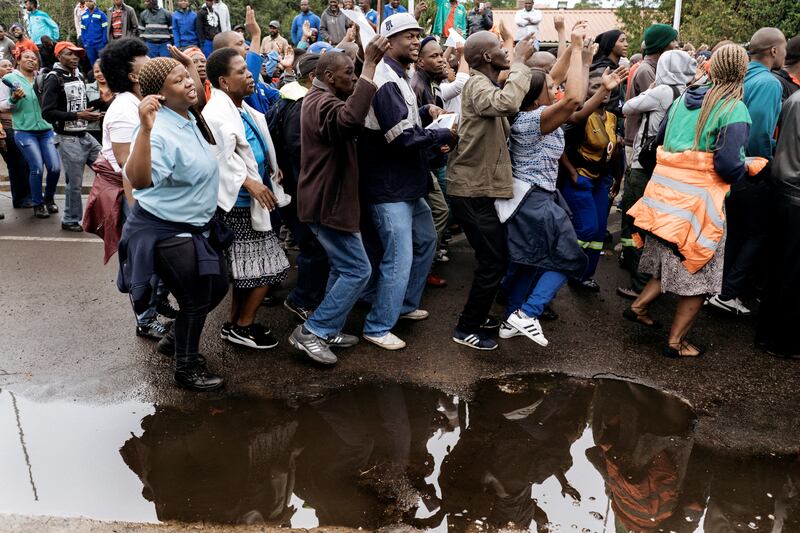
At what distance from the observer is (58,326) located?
17.3 ft

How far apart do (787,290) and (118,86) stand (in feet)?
15.6

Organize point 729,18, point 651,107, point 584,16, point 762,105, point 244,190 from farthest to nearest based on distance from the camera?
point 584,16 < point 729,18 < point 651,107 < point 762,105 < point 244,190

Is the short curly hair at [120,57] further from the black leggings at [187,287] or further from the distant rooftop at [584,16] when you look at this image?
the distant rooftop at [584,16]

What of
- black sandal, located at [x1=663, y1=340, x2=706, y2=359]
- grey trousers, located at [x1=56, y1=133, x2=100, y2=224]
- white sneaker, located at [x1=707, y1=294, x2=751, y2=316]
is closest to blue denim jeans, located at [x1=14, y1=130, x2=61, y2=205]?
grey trousers, located at [x1=56, y1=133, x2=100, y2=224]

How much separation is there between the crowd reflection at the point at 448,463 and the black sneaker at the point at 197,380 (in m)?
0.18

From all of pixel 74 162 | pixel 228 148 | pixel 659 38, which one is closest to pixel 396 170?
pixel 228 148

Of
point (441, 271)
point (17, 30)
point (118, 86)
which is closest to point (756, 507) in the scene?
point (441, 271)

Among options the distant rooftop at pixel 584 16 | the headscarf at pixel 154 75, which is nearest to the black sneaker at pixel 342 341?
the headscarf at pixel 154 75

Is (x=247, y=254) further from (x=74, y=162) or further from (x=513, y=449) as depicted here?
(x=74, y=162)

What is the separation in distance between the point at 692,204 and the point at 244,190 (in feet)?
9.76

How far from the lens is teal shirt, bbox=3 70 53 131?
8.18 metres

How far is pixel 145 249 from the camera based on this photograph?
3805 mm

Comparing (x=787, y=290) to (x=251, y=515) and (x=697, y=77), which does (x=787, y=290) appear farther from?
(x=251, y=515)

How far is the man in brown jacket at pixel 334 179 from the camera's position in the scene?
4094 mm
